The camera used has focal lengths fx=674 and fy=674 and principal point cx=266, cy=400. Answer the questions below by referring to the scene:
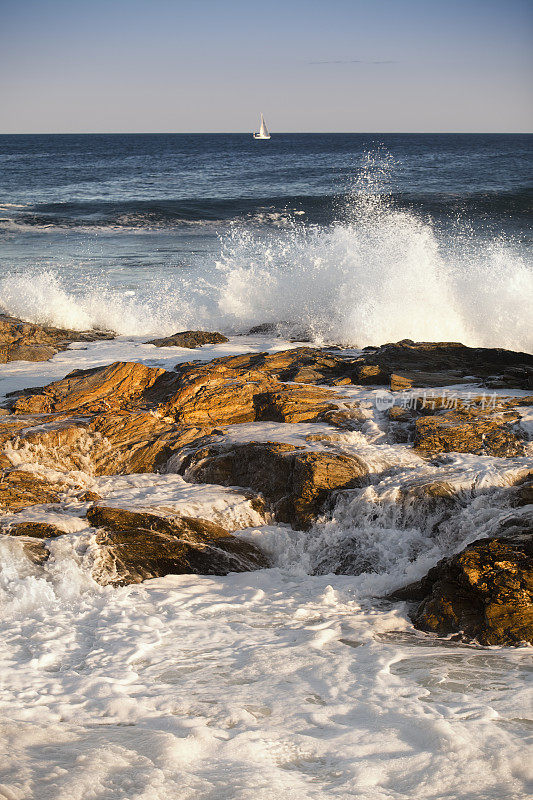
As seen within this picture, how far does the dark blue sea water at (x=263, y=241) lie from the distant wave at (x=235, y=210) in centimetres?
8

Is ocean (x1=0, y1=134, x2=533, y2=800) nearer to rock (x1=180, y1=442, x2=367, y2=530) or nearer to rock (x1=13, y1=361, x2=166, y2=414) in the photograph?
rock (x1=180, y1=442, x2=367, y2=530)

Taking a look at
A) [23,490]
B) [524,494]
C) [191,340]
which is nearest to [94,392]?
[23,490]

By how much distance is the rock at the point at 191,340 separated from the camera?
877 centimetres

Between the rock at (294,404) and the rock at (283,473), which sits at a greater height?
the rock at (294,404)

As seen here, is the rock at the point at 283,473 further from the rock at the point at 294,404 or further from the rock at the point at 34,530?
the rock at the point at 34,530

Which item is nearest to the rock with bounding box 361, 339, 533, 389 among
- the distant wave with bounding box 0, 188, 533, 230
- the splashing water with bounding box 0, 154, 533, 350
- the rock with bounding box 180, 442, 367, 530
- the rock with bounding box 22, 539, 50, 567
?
the rock with bounding box 180, 442, 367, 530

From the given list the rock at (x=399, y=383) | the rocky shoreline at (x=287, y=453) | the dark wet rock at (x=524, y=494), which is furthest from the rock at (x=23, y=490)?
the dark wet rock at (x=524, y=494)

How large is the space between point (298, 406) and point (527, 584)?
2.80m

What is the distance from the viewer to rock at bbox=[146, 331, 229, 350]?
8.77 meters

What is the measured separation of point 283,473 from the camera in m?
5.05

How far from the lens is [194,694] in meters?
2.99

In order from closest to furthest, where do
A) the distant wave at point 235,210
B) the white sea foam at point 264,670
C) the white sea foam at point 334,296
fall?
the white sea foam at point 264,670, the white sea foam at point 334,296, the distant wave at point 235,210

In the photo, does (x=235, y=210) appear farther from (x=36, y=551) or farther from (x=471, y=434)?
(x=36, y=551)

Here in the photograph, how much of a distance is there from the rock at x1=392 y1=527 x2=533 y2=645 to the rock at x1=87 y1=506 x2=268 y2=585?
128 centimetres
